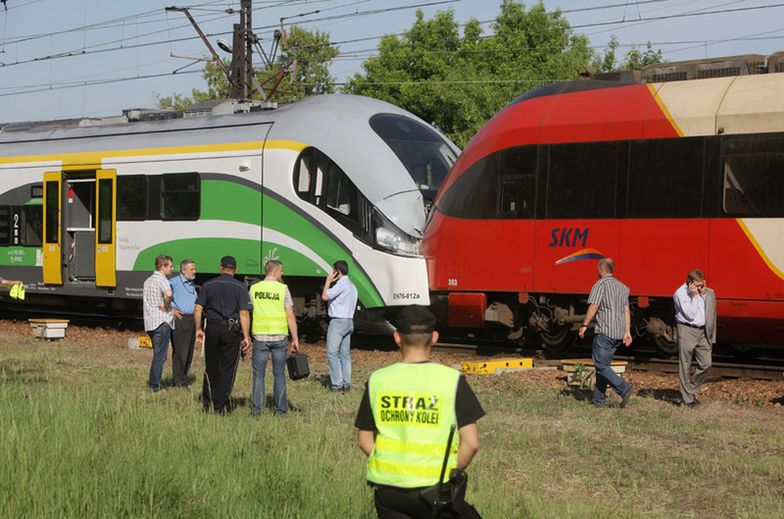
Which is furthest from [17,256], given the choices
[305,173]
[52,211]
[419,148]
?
[419,148]

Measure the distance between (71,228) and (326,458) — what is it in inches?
613

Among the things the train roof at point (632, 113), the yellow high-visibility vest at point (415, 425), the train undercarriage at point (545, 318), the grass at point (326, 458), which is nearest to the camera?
the yellow high-visibility vest at point (415, 425)

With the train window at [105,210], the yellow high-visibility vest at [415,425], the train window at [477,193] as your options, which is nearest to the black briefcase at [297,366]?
→ the train window at [477,193]

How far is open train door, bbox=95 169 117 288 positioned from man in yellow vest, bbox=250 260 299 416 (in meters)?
10.6

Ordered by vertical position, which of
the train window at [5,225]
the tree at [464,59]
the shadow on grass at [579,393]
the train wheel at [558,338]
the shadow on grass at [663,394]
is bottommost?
the shadow on grass at [663,394]

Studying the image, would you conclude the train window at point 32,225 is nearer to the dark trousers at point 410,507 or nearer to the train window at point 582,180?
the train window at point 582,180

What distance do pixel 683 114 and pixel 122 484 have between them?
34.5 feet

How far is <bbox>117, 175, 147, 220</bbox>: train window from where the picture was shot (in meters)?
21.2

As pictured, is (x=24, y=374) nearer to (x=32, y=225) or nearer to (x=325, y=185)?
(x=325, y=185)

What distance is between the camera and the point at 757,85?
597 inches

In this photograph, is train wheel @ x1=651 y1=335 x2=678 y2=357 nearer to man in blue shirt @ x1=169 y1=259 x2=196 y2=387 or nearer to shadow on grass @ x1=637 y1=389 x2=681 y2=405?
shadow on grass @ x1=637 y1=389 x2=681 y2=405

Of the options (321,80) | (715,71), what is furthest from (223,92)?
(715,71)

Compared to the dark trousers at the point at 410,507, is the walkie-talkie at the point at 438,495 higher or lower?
higher

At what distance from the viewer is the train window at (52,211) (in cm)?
2297
